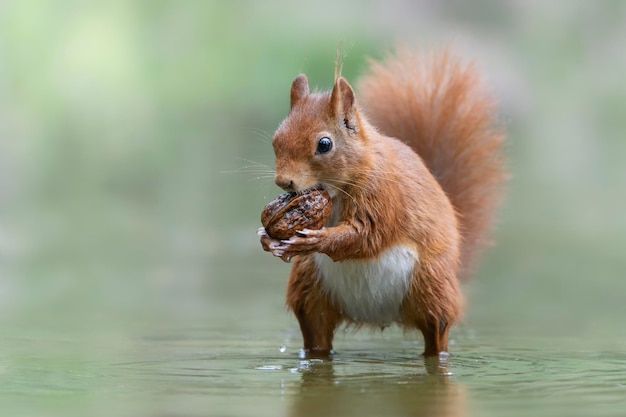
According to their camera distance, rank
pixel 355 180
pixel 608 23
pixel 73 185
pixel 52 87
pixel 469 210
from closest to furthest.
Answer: pixel 355 180, pixel 469 210, pixel 73 185, pixel 52 87, pixel 608 23

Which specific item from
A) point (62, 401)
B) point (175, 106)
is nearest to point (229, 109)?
point (175, 106)

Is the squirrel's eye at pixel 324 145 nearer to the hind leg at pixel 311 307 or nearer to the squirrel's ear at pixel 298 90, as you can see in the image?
the squirrel's ear at pixel 298 90

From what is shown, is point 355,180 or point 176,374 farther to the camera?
point 355,180

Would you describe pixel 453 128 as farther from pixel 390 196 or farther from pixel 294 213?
pixel 294 213

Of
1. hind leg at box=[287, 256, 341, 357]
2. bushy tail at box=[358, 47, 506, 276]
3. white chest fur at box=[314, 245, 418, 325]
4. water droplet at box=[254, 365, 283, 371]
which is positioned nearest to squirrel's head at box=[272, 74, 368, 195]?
white chest fur at box=[314, 245, 418, 325]

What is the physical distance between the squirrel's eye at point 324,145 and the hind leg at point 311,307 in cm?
63

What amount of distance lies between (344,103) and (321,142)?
21 centimetres

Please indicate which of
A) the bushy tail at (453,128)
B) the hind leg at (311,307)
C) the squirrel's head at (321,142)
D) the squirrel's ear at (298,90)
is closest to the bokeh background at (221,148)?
the bushy tail at (453,128)

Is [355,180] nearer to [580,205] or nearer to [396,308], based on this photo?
[396,308]

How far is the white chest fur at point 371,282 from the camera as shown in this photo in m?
4.91

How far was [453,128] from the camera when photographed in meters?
5.84

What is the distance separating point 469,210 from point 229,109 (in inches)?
299

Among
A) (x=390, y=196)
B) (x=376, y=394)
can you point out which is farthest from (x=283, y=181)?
(x=376, y=394)

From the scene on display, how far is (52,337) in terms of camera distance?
18.0 feet
